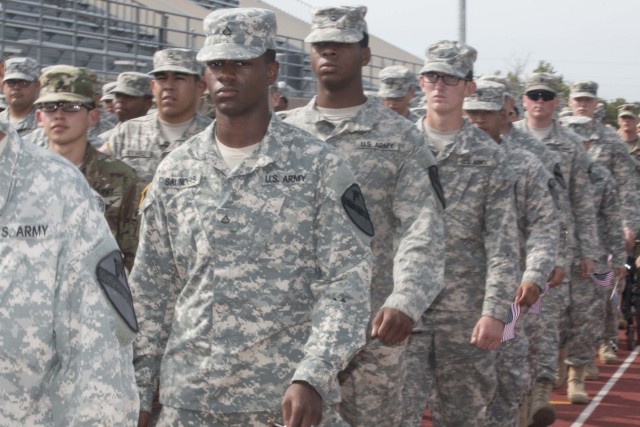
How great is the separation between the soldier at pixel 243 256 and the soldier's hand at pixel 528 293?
3323mm

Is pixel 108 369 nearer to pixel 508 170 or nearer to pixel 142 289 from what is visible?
pixel 142 289

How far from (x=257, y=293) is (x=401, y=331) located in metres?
0.99

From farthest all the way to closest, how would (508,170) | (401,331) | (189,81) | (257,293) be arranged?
(189,81), (508,170), (401,331), (257,293)

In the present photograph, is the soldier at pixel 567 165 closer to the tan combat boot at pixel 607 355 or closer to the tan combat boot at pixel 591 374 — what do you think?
the tan combat boot at pixel 591 374

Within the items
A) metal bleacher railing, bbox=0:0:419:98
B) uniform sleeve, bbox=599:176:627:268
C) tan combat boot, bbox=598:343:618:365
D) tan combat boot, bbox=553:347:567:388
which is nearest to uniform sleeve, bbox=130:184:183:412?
tan combat boot, bbox=553:347:567:388

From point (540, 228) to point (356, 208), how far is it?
3.61m

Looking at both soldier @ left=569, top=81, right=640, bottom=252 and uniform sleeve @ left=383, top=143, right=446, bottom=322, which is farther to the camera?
soldier @ left=569, top=81, right=640, bottom=252

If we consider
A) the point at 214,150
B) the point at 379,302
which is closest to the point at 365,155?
the point at 379,302

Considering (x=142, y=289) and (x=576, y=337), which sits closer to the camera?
(x=142, y=289)

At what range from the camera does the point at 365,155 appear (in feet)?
18.7

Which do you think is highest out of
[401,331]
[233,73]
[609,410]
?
[233,73]

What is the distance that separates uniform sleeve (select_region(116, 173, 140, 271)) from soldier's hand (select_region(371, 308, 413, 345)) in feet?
4.70

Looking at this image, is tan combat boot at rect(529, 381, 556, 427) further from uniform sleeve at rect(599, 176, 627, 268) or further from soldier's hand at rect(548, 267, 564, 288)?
uniform sleeve at rect(599, 176, 627, 268)

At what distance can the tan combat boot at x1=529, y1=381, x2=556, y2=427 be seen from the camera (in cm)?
868
